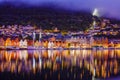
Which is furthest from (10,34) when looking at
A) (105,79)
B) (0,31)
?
(105,79)

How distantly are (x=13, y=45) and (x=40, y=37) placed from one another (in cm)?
578

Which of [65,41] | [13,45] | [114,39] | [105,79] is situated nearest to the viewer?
[105,79]

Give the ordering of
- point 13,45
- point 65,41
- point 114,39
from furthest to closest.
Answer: point 114,39 < point 65,41 < point 13,45

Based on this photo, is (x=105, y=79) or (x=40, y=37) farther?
(x=40, y=37)

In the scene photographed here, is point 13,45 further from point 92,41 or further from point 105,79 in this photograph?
point 105,79

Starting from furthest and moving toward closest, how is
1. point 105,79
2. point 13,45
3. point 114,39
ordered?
point 114,39, point 13,45, point 105,79

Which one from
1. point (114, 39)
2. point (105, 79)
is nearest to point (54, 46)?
point (114, 39)

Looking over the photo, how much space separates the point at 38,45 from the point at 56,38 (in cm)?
345

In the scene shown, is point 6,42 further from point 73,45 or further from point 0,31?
point 73,45

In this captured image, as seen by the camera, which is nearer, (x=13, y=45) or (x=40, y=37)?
(x=13, y=45)

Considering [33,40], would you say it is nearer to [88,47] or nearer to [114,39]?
[88,47]

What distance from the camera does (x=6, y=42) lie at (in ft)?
206

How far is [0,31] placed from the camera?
2549 inches

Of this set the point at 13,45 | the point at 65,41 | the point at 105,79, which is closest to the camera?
the point at 105,79
